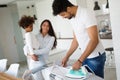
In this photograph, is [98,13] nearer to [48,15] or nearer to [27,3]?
[48,15]

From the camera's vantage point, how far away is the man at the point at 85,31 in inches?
61.7

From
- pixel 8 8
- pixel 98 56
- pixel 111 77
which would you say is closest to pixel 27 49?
pixel 98 56

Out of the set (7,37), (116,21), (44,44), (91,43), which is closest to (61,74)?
(91,43)

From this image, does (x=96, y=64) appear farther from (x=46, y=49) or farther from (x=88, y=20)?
(x=46, y=49)

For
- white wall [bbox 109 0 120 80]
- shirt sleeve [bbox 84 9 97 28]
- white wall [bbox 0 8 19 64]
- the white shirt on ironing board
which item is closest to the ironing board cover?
the white shirt on ironing board

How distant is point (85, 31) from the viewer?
168 centimetres

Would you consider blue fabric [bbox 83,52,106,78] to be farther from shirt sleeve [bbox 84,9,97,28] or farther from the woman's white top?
the woman's white top

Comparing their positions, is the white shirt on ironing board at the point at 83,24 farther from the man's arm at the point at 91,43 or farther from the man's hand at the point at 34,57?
the man's hand at the point at 34,57

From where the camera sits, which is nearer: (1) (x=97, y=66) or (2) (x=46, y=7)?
(1) (x=97, y=66)

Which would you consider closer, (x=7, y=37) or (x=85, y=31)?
(x=85, y=31)

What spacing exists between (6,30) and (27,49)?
3.43 meters

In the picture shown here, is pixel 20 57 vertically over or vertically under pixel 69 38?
under

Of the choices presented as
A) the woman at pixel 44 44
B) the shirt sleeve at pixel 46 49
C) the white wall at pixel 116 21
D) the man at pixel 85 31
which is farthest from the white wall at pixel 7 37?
the man at pixel 85 31

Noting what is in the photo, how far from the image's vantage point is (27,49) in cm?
260
